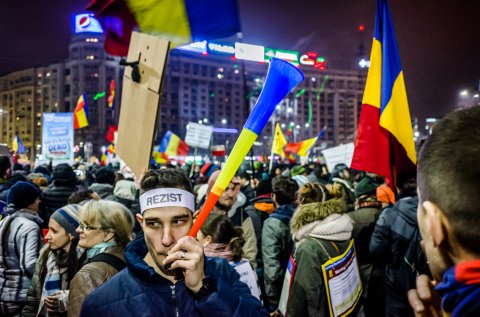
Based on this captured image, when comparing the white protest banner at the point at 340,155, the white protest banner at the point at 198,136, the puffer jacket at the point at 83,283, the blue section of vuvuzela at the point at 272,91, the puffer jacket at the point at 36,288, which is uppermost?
the white protest banner at the point at 198,136

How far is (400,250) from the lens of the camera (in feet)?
13.8

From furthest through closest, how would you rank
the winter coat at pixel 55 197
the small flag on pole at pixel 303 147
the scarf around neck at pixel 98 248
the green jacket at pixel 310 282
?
the small flag on pole at pixel 303 147 → the winter coat at pixel 55 197 → the green jacket at pixel 310 282 → the scarf around neck at pixel 98 248

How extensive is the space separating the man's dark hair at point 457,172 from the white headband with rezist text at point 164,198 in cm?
145

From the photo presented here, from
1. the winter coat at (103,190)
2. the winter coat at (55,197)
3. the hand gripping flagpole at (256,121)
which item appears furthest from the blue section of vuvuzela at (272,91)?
the winter coat at (103,190)

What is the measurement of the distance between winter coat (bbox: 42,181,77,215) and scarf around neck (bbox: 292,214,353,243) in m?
4.65

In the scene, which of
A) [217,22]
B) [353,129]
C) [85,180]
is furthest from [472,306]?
[353,129]

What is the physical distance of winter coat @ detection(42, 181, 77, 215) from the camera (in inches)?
261

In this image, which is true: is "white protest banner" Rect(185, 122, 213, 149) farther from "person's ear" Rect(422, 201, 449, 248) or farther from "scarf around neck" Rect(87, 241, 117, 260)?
"person's ear" Rect(422, 201, 449, 248)

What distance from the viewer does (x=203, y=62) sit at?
417 feet

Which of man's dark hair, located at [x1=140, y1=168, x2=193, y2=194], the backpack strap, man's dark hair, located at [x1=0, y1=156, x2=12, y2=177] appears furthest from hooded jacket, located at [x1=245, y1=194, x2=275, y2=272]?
man's dark hair, located at [x1=0, y1=156, x2=12, y2=177]

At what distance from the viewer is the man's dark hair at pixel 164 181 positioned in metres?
2.41

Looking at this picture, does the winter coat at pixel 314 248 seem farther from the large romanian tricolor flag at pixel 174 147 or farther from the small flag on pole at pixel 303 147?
the large romanian tricolor flag at pixel 174 147

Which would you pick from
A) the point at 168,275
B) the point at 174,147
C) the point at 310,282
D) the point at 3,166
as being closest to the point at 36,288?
the point at 168,275

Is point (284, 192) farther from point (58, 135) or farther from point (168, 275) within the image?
point (58, 135)
